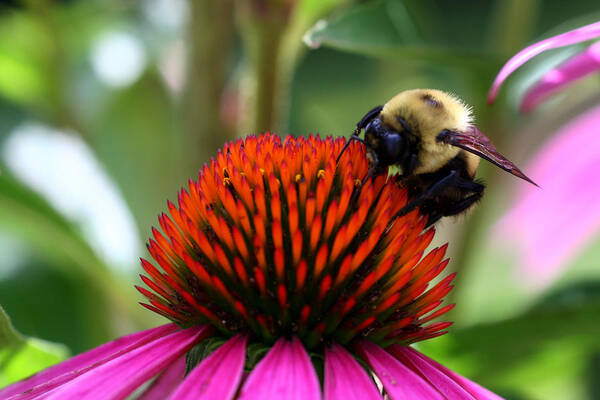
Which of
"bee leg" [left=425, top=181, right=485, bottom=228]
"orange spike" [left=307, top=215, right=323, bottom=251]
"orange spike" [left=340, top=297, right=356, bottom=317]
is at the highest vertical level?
"bee leg" [left=425, top=181, right=485, bottom=228]

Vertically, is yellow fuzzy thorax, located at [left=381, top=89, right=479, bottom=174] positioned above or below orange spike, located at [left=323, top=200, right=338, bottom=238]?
above

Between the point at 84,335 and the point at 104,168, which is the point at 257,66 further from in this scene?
the point at 84,335

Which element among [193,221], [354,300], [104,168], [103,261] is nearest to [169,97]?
[104,168]

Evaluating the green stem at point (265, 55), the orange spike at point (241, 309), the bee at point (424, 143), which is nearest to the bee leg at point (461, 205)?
the bee at point (424, 143)

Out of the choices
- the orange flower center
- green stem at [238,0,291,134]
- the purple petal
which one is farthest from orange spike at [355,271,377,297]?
the purple petal

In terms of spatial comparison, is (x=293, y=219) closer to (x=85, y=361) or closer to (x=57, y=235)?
(x=85, y=361)

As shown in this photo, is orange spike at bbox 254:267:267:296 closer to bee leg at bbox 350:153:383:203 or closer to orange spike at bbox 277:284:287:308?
orange spike at bbox 277:284:287:308
